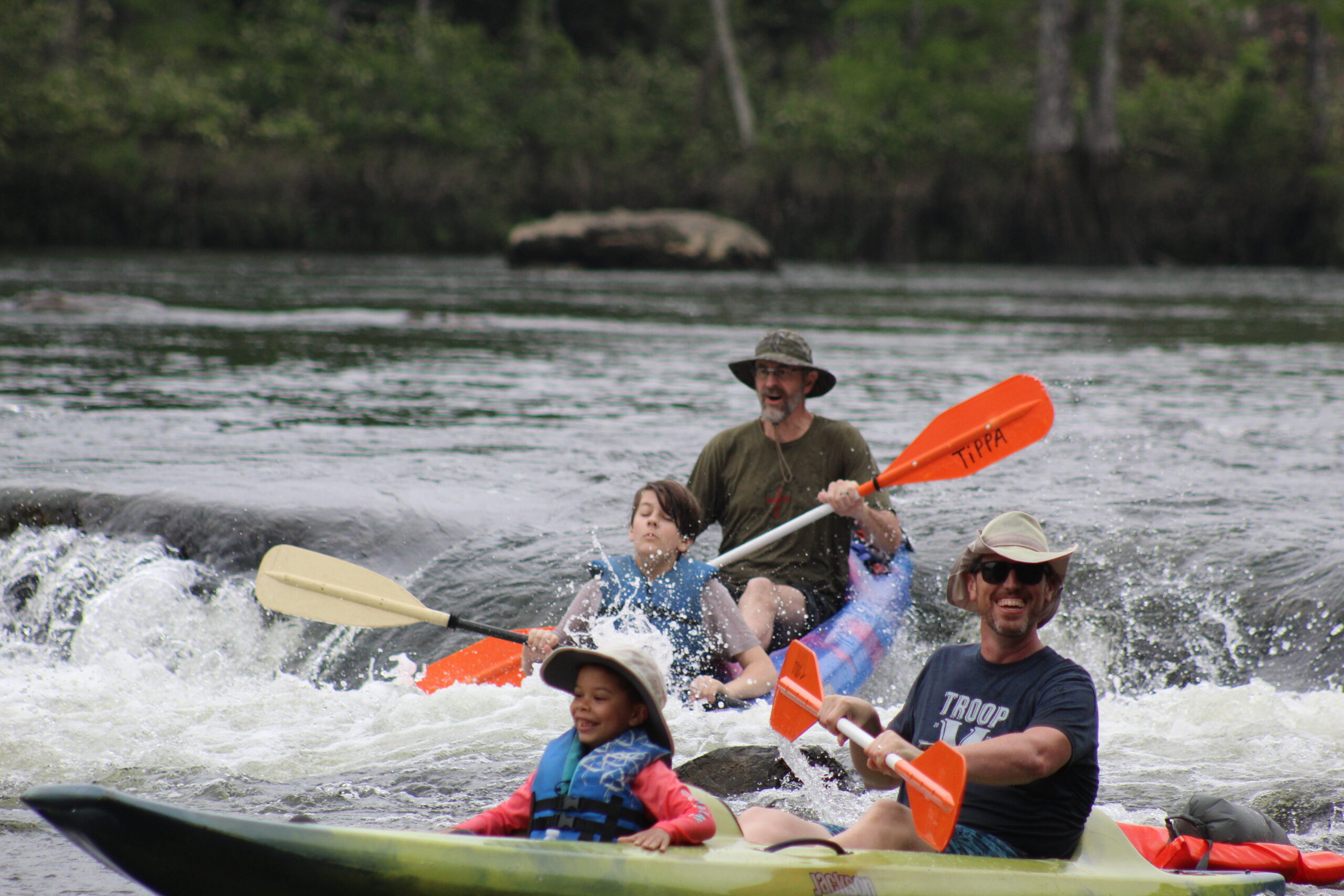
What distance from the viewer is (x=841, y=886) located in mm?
2836

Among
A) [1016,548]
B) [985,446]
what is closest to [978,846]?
[1016,548]

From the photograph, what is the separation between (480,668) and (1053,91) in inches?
1093

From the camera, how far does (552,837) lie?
2.85 meters

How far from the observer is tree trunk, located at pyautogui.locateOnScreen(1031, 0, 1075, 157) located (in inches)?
1174

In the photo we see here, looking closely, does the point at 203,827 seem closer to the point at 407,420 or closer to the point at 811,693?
the point at 811,693

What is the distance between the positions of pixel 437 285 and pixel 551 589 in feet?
52.3

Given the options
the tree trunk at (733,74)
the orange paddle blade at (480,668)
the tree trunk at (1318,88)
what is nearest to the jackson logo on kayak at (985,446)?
the orange paddle blade at (480,668)

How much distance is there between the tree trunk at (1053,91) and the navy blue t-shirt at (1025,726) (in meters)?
28.3

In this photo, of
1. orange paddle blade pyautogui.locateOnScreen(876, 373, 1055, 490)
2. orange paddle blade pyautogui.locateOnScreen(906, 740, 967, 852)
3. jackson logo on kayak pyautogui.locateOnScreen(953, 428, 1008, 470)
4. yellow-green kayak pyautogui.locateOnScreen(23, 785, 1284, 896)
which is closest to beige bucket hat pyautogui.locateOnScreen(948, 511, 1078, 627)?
orange paddle blade pyautogui.locateOnScreen(906, 740, 967, 852)

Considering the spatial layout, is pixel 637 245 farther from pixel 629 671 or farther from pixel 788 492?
pixel 629 671

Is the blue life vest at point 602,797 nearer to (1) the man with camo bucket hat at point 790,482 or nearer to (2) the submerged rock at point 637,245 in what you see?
(1) the man with camo bucket hat at point 790,482

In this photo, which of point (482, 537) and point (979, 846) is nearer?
point (979, 846)

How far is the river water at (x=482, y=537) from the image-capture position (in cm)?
426

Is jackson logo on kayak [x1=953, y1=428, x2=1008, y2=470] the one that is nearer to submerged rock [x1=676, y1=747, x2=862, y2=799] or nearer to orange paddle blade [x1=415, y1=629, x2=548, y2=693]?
submerged rock [x1=676, y1=747, x2=862, y2=799]
